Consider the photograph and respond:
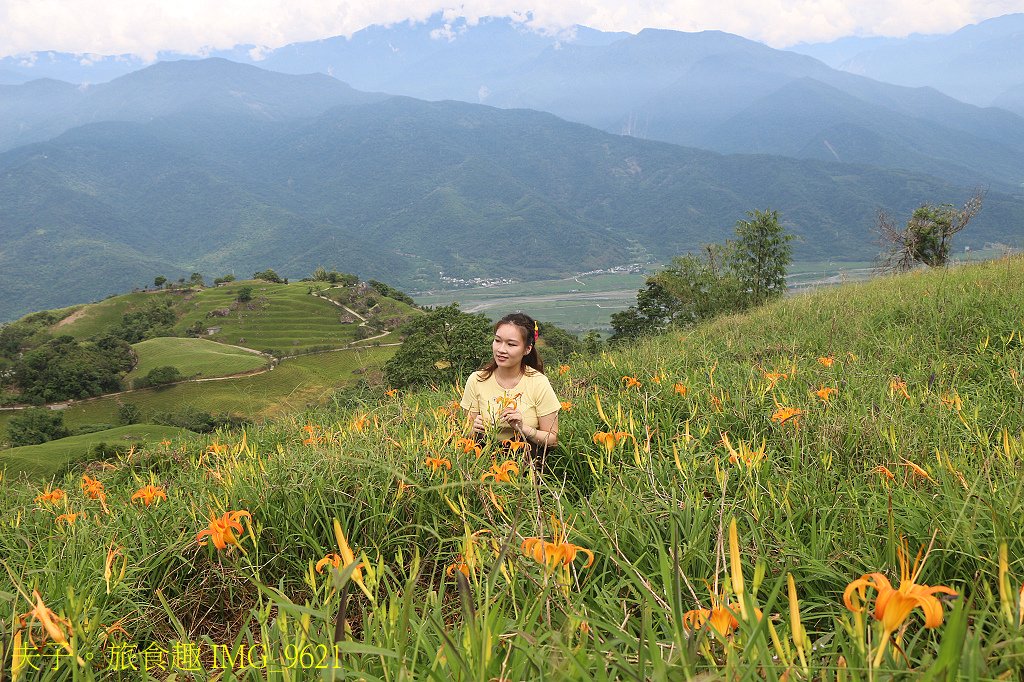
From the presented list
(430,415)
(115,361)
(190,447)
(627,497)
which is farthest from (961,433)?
(115,361)

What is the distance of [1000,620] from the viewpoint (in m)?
0.92

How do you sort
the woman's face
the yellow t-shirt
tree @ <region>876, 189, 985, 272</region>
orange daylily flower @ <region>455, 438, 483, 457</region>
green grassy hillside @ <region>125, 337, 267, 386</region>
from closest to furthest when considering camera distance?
1. orange daylily flower @ <region>455, 438, 483, 457</region>
2. the yellow t-shirt
3. the woman's face
4. tree @ <region>876, 189, 985, 272</region>
5. green grassy hillside @ <region>125, 337, 267, 386</region>

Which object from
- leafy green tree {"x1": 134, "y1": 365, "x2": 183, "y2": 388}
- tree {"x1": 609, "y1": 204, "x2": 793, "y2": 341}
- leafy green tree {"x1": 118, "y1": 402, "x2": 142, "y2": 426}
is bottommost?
leafy green tree {"x1": 118, "y1": 402, "x2": 142, "y2": 426}

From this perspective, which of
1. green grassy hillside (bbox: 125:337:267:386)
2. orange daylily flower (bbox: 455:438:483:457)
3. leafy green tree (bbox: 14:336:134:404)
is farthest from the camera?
green grassy hillside (bbox: 125:337:267:386)

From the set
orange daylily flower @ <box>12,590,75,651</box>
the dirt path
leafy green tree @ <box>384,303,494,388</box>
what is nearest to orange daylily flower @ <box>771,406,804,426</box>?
orange daylily flower @ <box>12,590,75,651</box>

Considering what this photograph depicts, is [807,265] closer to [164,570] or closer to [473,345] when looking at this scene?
[473,345]

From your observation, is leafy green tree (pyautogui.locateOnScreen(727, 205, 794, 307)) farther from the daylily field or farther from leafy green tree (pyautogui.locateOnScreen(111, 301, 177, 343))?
leafy green tree (pyautogui.locateOnScreen(111, 301, 177, 343))

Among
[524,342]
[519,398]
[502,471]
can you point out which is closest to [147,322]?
[524,342]

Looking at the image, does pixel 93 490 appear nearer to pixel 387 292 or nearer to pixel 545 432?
pixel 545 432

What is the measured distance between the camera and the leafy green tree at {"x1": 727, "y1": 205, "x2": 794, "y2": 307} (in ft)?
120

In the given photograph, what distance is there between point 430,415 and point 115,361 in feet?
242

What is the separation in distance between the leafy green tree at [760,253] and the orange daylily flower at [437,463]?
3657 cm

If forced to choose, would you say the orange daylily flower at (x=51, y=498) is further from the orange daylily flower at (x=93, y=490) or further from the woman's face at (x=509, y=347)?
the woman's face at (x=509, y=347)

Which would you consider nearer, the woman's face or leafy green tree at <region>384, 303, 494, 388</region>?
the woman's face
